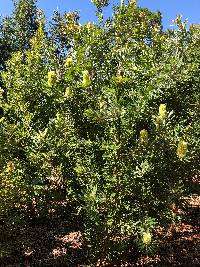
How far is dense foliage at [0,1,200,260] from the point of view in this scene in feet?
24.8

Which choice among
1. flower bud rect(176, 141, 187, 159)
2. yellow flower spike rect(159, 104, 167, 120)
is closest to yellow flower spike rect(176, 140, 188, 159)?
flower bud rect(176, 141, 187, 159)

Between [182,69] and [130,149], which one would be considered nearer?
[130,149]

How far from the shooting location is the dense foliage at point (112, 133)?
7.57 meters

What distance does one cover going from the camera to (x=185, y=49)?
9.54m

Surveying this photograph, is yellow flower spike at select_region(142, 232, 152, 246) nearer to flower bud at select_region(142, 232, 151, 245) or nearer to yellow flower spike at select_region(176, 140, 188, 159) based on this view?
flower bud at select_region(142, 232, 151, 245)

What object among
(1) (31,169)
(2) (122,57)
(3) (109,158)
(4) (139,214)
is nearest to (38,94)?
(1) (31,169)

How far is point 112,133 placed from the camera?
24.7ft

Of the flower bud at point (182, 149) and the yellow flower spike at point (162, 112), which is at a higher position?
the yellow flower spike at point (162, 112)

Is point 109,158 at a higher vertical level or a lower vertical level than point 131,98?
lower

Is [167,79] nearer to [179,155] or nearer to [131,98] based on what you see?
[131,98]

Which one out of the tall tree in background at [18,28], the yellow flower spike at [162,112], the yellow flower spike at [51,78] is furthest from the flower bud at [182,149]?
the tall tree in background at [18,28]

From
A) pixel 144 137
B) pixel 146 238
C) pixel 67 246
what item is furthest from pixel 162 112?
pixel 67 246

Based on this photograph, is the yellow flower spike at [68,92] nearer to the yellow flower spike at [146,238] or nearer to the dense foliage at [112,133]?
the dense foliage at [112,133]

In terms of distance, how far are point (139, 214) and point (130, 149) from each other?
119 cm
